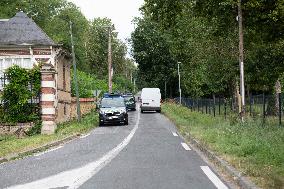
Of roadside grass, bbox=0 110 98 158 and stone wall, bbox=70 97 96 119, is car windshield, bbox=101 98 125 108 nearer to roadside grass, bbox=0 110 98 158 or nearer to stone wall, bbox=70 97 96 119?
roadside grass, bbox=0 110 98 158

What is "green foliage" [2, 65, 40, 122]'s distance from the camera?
992 inches

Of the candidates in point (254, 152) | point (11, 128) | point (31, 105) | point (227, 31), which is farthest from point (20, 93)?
point (254, 152)

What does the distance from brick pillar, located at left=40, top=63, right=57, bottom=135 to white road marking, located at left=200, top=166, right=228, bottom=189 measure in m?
15.0

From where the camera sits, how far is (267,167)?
937 cm

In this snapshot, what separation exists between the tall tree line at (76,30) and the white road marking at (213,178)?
54.9 m

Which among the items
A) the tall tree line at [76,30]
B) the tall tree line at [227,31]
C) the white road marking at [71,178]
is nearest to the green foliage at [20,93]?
the tall tree line at [227,31]

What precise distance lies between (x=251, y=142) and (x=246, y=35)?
1614 cm

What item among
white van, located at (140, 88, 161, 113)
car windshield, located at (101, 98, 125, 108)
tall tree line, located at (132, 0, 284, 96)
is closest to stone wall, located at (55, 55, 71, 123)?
car windshield, located at (101, 98, 125, 108)

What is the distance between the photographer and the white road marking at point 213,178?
862 centimetres

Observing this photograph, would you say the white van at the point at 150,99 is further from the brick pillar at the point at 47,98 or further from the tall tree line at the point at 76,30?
the brick pillar at the point at 47,98

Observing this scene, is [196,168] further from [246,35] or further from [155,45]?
[155,45]

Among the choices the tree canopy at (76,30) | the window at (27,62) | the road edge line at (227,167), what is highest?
the tree canopy at (76,30)

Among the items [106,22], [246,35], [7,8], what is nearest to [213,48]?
[246,35]

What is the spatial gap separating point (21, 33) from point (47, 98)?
11.9 m
